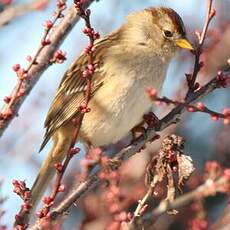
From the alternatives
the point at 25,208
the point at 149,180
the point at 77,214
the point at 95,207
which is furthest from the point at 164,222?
the point at 77,214

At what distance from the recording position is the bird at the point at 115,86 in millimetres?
4023

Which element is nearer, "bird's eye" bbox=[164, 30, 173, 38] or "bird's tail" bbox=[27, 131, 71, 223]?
"bird's tail" bbox=[27, 131, 71, 223]

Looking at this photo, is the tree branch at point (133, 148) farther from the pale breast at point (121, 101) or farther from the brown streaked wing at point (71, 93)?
the brown streaked wing at point (71, 93)

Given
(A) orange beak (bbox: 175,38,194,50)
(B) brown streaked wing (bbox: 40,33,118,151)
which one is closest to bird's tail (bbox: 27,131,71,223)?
(B) brown streaked wing (bbox: 40,33,118,151)

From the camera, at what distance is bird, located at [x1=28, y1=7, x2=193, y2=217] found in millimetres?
4023

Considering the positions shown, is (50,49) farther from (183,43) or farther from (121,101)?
(183,43)

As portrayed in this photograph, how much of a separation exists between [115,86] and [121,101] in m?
0.13

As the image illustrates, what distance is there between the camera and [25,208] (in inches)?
102

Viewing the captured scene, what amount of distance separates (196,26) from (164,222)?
265 cm

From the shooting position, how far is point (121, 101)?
4.03m

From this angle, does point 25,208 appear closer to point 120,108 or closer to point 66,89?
point 120,108

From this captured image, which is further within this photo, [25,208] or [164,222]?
[164,222]

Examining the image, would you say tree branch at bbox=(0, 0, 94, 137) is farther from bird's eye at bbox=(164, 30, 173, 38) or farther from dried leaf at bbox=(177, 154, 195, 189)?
dried leaf at bbox=(177, 154, 195, 189)

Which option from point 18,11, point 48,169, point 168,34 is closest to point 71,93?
point 48,169
